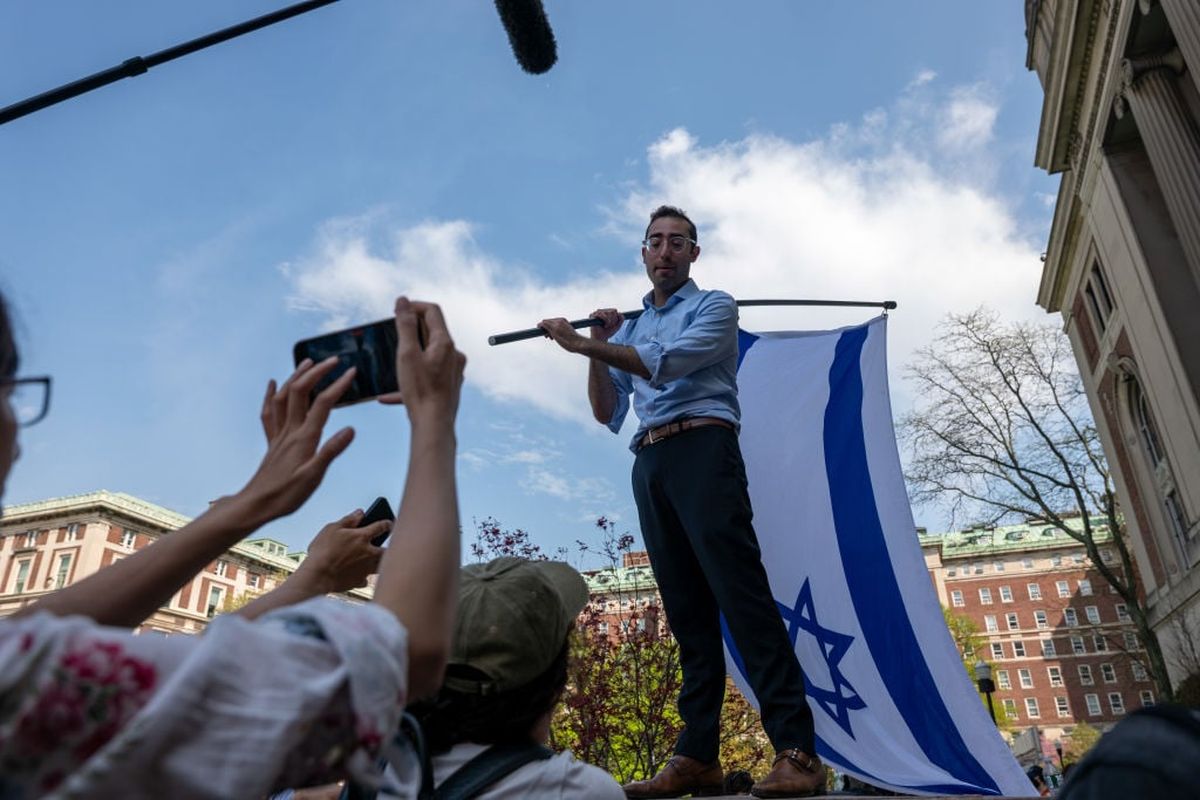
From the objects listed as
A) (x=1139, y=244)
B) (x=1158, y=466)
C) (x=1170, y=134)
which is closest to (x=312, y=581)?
(x=1170, y=134)

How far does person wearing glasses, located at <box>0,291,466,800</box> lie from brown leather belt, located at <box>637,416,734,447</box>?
258cm

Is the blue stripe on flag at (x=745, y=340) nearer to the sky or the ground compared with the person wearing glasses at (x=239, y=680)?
nearer to the sky

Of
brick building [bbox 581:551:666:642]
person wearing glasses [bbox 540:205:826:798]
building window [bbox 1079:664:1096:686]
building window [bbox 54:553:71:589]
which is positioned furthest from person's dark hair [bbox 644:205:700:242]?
building window [bbox 1079:664:1096:686]

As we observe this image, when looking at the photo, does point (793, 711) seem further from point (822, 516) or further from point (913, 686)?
point (822, 516)

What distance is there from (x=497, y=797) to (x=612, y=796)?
227 mm

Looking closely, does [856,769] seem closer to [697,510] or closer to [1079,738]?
[697,510]

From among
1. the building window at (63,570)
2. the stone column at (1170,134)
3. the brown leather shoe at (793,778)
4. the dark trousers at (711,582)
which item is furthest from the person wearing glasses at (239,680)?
the building window at (63,570)

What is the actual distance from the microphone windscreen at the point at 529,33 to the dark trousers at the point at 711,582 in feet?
5.99

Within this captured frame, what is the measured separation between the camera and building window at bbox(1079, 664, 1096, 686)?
244 ft

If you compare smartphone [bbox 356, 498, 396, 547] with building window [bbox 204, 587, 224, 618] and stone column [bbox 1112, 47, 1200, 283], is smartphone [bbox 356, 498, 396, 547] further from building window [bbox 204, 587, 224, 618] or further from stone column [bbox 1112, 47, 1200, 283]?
building window [bbox 204, 587, 224, 618]

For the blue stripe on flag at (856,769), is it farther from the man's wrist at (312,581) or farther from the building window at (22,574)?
the building window at (22,574)

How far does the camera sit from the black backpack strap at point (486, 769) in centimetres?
158

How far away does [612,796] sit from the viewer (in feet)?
5.38

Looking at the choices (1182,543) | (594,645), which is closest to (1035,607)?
(1182,543)
